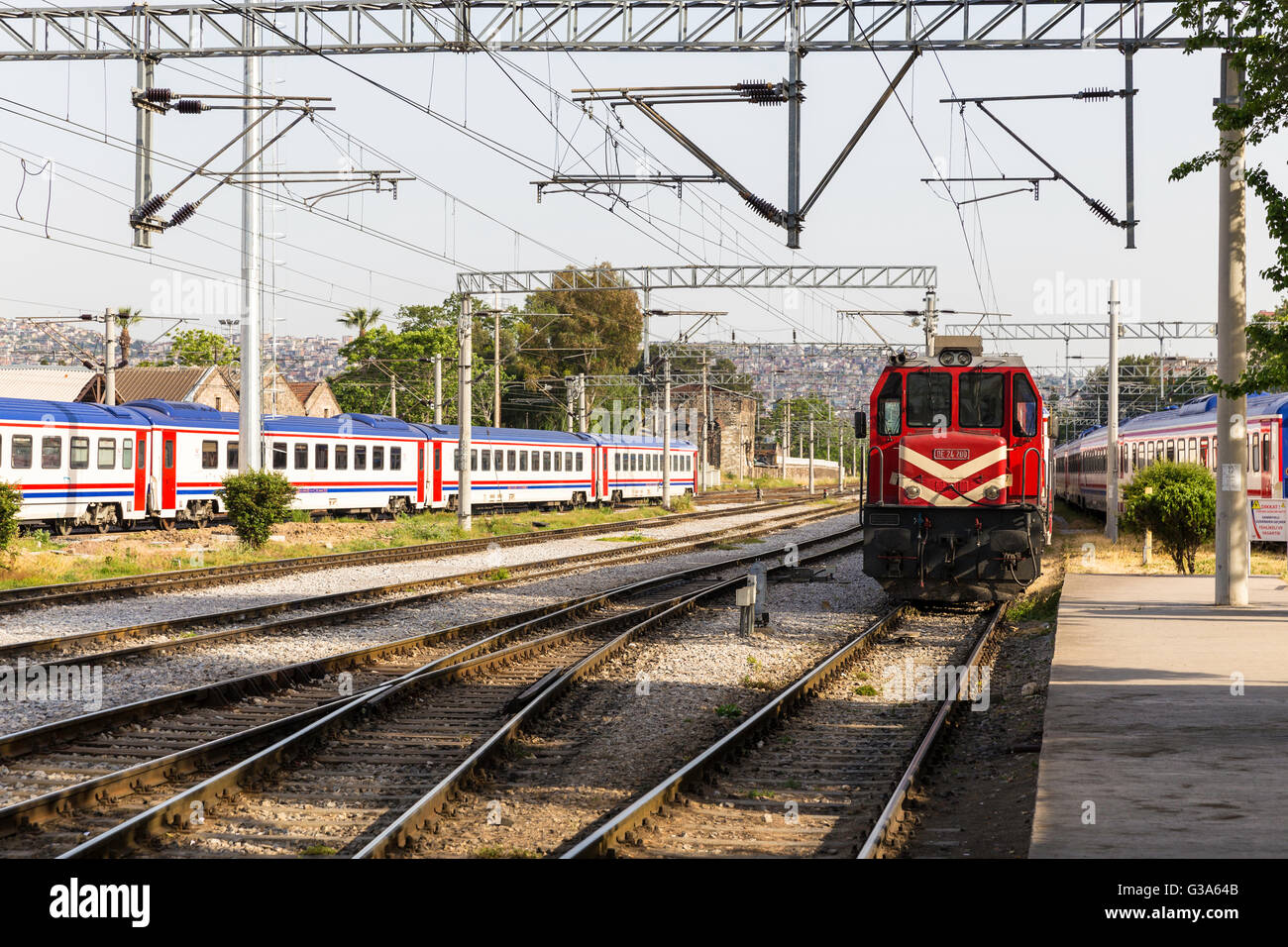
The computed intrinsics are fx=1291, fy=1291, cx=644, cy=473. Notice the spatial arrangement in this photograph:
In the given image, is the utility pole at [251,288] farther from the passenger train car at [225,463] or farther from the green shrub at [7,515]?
the green shrub at [7,515]

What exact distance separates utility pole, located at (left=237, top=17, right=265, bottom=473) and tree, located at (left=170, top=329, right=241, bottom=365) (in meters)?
51.7

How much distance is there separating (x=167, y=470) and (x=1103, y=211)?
2316 centimetres

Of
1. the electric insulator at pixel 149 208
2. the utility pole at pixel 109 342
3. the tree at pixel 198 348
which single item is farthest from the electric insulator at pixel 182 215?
the tree at pixel 198 348

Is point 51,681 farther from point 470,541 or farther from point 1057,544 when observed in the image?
point 1057,544

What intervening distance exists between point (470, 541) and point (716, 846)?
24.2 m

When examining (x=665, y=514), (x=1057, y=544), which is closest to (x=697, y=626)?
(x=1057, y=544)

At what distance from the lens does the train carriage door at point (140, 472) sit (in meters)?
31.0

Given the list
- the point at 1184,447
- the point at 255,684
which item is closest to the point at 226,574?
the point at 255,684

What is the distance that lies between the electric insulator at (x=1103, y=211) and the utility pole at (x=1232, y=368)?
86.5 inches

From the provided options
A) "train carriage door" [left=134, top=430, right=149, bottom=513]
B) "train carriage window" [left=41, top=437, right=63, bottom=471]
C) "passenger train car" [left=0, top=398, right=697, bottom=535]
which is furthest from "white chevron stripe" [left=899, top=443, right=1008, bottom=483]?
"train carriage door" [left=134, top=430, right=149, bottom=513]

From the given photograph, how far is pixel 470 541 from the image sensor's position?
101 feet

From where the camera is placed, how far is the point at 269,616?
56.7 ft
